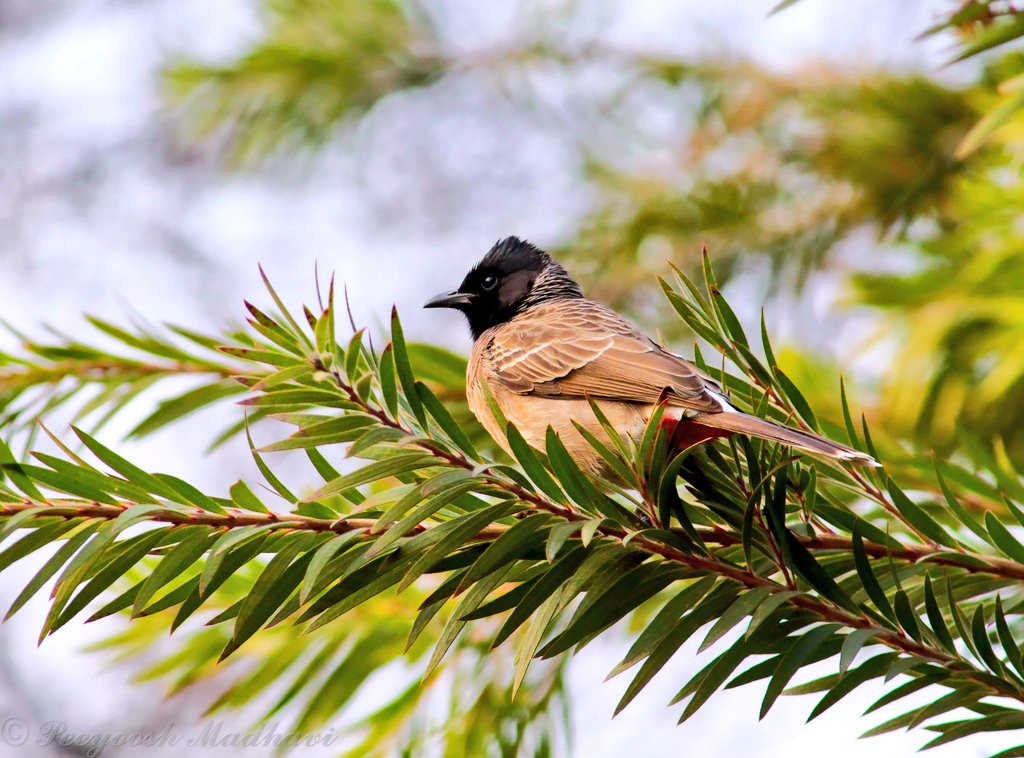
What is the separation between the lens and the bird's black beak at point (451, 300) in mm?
3076

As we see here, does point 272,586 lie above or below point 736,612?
above

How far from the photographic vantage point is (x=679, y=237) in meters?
2.98

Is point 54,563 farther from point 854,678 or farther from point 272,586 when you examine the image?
point 854,678

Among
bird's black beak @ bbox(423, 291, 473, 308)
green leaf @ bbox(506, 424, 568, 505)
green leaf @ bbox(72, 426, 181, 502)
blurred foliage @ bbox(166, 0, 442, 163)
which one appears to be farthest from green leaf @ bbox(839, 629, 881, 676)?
blurred foliage @ bbox(166, 0, 442, 163)

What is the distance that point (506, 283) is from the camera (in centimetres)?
327

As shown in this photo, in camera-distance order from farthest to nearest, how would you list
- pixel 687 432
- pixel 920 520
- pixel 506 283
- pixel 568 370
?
pixel 506 283 → pixel 568 370 → pixel 687 432 → pixel 920 520

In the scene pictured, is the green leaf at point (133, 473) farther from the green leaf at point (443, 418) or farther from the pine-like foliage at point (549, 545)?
the green leaf at point (443, 418)

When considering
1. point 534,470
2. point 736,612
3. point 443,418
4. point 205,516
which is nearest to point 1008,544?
point 736,612

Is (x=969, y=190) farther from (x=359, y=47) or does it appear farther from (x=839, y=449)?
(x=359, y=47)

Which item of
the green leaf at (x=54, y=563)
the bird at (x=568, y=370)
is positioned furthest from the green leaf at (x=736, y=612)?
the green leaf at (x=54, y=563)

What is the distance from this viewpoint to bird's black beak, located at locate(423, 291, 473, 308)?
10.1 ft

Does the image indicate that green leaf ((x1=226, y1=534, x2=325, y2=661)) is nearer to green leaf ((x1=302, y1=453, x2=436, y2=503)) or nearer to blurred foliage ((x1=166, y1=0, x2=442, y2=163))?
green leaf ((x1=302, y1=453, x2=436, y2=503))

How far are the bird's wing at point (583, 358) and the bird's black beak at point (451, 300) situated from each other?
10.8 inches

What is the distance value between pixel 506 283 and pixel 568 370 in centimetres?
83
